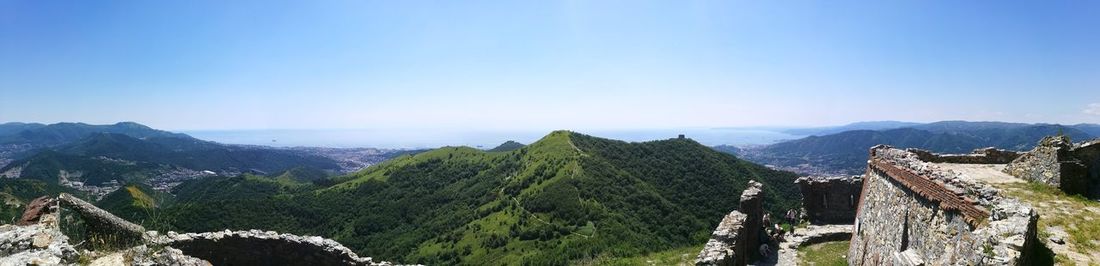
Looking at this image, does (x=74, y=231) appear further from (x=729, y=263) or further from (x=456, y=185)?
(x=456, y=185)

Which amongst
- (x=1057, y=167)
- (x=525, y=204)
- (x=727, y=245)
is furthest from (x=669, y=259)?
(x=525, y=204)

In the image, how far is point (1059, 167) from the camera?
36.8ft

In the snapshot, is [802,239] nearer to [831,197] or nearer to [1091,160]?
[831,197]

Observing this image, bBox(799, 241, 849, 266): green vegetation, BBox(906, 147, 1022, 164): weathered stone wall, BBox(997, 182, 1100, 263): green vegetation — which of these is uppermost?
BBox(906, 147, 1022, 164): weathered stone wall

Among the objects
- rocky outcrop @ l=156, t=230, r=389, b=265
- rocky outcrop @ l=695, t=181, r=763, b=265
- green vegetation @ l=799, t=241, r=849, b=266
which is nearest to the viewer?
rocky outcrop @ l=156, t=230, r=389, b=265

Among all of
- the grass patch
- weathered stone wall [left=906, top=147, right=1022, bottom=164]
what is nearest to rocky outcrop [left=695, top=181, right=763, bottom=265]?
the grass patch

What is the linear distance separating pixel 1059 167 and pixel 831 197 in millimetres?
11229

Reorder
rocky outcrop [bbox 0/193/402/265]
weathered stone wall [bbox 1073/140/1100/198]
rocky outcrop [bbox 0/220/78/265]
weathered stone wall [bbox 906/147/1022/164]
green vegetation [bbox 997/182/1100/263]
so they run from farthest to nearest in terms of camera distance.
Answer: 1. weathered stone wall [bbox 906/147/1022/164]
2. weathered stone wall [bbox 1073/140/1100/198]
3. green vegetation [bbox 997/182/1100/263]
4. rocky outcrop [bbox 0/193/402/265]
5. rocky outcrop [bbox 0/220/78/265]

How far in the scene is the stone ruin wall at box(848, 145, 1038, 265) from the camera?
7.23 metres

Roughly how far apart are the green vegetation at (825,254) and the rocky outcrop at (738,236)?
1.71 meters

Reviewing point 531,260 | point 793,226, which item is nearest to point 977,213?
point 793,226

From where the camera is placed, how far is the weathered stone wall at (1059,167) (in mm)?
11039

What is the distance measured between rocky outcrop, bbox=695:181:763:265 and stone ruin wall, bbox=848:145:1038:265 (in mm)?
3323

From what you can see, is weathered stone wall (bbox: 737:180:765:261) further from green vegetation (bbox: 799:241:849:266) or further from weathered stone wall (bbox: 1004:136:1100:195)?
weathered stone wall (bbox: 1004:136:1100:195)
